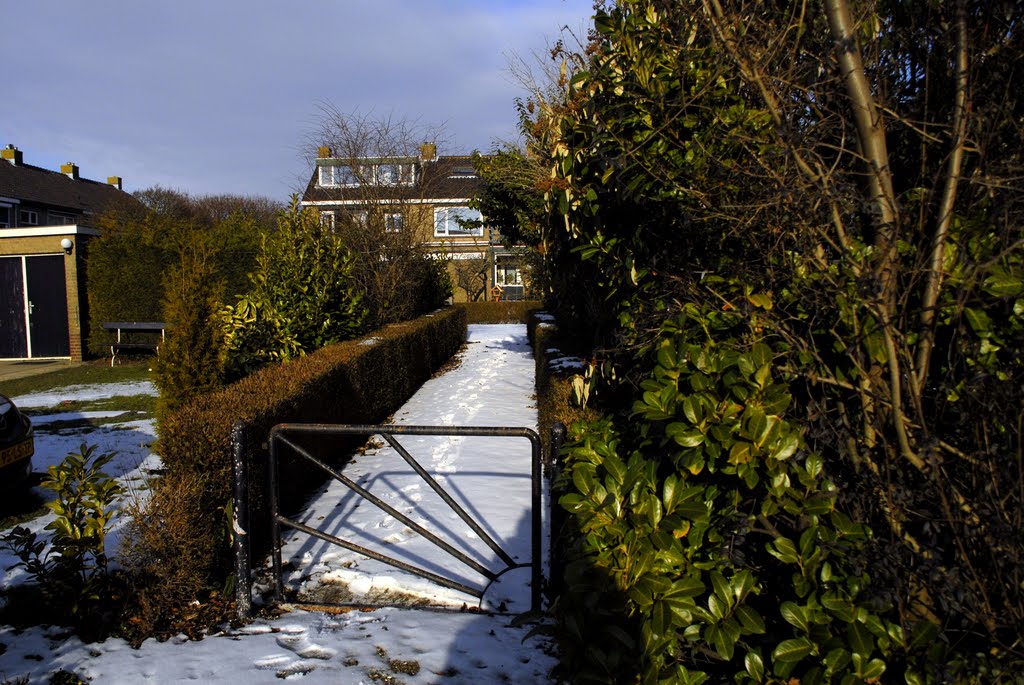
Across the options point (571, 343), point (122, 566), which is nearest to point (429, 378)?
point (571, 343)

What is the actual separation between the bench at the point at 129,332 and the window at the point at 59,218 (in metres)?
19.9

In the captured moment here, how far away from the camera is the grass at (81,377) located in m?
11.3

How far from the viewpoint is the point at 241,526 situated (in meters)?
3.29

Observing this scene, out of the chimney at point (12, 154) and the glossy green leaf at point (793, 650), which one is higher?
the chimney at point (12, 154)

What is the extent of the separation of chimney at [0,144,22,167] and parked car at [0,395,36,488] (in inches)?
1354

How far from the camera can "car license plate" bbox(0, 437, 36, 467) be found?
4844mm

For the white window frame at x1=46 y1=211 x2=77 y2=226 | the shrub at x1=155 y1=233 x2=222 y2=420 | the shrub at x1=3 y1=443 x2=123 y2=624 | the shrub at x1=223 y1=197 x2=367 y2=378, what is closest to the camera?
the shrub at x1=3 y1=443 x2=123 y2=624

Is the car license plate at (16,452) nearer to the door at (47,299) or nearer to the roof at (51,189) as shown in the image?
the door at (47,299)

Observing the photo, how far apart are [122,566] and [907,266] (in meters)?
3.65

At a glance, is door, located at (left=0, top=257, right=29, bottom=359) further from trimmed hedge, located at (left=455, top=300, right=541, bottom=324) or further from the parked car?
trimmed hedge, located at (left=455, top=300, right=541, bottom=324)

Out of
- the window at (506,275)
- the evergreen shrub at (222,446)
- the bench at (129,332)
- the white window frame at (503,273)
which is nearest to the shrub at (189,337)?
the evergreen shrub at (222,446)

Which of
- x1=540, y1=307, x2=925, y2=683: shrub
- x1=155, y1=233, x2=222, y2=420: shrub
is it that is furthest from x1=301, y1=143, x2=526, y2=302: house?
x1=540, y1=307, x2=925, y2=683: shrub

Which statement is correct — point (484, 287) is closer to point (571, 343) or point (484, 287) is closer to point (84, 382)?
point (84, 382)

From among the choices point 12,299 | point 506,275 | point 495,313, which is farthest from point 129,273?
point 506,275
